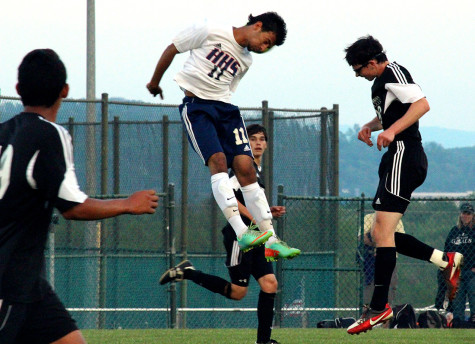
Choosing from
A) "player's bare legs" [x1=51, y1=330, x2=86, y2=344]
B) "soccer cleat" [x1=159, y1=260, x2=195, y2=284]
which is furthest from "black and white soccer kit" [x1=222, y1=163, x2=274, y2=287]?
"player's bare legs" [x1=51, y1=330, x2=86, y2=344]

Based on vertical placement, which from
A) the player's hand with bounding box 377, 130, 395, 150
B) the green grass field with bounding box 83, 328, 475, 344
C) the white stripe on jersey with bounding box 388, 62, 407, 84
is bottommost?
the green grass field with bounding box 83, 328, 475, 344

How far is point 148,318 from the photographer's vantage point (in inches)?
516

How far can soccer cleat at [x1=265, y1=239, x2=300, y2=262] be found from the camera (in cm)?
664

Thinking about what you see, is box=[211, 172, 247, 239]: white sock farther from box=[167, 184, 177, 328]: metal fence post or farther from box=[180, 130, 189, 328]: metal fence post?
box=[180, 130, 189, 328]: metal fence post

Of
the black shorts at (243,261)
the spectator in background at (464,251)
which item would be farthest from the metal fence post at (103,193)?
the black shorts at (243,261)

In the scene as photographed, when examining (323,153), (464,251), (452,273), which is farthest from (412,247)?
(323,153)

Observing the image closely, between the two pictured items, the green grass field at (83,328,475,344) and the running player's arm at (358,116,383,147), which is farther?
the green grass field at (83,328,475,344)

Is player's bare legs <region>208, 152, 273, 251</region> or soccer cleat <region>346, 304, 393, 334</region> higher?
player's bare legs <region>208, 152, 273, 251</region>

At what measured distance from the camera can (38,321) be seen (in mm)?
3832

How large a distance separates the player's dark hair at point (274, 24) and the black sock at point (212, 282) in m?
2.73

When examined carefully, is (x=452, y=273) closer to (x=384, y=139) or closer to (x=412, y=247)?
(x=412, y=247)

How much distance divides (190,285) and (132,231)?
1243 millimetres

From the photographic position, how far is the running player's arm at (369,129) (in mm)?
7180

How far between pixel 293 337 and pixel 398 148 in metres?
2.91
